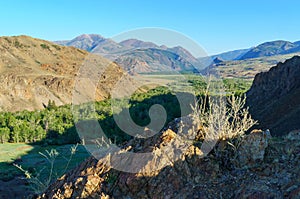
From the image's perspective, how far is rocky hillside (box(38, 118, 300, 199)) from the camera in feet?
17.7

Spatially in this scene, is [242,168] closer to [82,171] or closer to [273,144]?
[273,144]

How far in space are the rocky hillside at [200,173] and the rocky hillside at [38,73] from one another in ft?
233

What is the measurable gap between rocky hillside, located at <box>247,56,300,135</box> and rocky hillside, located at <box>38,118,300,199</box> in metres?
16.6

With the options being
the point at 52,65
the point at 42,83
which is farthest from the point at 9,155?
the point at 52,65

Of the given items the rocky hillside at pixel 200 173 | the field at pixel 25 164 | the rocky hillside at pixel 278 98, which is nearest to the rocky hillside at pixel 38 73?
the field at pixel 25 164

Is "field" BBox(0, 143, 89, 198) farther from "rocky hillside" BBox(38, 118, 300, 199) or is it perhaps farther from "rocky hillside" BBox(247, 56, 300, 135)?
"rocky hillside" BBox(247, 56, 300, 135)

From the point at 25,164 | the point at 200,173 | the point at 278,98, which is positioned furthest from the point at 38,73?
the point at 200,173

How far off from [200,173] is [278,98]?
3237 cm

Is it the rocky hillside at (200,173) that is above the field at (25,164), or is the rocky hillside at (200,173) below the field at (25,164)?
above

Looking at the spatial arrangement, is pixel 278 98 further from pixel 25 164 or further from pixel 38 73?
pixel 38 73

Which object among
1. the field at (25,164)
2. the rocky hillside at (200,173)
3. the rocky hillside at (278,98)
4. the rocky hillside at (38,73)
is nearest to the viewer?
the rocky hillside at (200,173)

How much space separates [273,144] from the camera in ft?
20.5

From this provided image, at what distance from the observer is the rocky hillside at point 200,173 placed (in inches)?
212

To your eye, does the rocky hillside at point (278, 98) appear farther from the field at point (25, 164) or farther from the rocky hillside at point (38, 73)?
the rocky hillside at point (38, 73)
